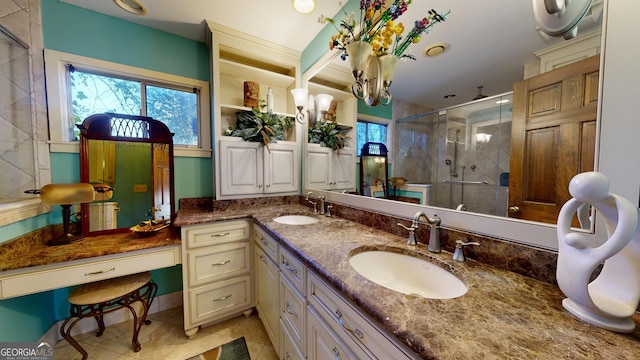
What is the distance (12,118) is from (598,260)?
2.86m

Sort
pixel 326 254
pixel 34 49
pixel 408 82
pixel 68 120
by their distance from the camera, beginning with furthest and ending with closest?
pixel 68 120 → pixel 34 49 → pixel 408 82 → pixel 326 254

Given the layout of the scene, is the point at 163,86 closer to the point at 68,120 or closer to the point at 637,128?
the point at 68,120

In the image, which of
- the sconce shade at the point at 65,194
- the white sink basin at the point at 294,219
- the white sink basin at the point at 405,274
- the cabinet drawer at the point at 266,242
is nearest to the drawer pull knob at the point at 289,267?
the cabinet drawer at the point at 266,242

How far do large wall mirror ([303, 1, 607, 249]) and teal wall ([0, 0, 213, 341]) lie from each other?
6.13 feet

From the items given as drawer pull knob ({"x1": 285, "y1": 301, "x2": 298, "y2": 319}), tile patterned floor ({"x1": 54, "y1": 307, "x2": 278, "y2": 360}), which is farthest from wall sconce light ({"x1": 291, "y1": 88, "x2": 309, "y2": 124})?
tile patterned floor ({"x1": 54, "y1": 307, "x2": 278, "y2": 360})

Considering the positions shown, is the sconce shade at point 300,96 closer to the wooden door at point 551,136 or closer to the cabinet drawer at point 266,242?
the cabinet drawer at point 266,242

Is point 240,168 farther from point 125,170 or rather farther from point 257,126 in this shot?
point 125,170

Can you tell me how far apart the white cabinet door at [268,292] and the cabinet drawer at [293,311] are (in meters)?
0.08

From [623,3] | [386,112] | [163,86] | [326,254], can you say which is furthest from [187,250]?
[623,3]

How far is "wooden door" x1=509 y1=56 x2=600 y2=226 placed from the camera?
0.62m

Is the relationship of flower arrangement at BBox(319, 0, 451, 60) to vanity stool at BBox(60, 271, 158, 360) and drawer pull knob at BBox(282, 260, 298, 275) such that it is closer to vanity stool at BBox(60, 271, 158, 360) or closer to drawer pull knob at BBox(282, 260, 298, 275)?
drawer pull knob at BBox(282, 260, 298, 275)

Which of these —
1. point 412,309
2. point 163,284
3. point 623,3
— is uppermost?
point 623,3

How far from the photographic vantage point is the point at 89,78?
1.67 metres

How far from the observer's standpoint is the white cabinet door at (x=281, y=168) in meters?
2.05
